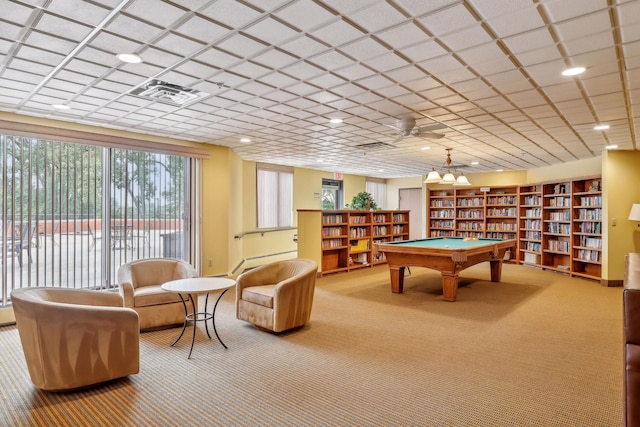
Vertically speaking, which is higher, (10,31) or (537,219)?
(10,31)

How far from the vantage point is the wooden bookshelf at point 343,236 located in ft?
26.0

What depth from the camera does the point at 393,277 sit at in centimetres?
642

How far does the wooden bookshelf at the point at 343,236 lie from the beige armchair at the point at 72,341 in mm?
5020

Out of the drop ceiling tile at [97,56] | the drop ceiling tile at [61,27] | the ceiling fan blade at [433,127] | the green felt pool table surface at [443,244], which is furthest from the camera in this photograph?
the green felt pool table surface at [443,244]

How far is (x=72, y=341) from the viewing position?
9.21 feet

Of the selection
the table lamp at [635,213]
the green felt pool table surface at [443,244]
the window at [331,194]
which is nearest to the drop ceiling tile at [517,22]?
the green felt pool table surface at [443,244]

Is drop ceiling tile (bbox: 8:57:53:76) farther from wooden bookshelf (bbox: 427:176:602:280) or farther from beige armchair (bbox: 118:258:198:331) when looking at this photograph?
wooden bookshelf (bbox: 427:176:602:280)

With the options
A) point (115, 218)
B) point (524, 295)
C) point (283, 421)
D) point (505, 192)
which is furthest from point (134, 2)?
point (505, 192)

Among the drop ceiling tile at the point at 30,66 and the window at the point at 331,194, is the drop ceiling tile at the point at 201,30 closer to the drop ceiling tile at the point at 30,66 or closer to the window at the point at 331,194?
the drop ceiling tile at the point at 30,66

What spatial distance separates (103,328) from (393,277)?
4.57 meters

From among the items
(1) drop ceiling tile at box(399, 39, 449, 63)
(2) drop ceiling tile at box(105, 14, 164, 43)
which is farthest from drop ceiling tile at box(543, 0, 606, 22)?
(2) drop ceiling tile at box(105, 14, 164, 43)

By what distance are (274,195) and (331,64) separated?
7124 mm

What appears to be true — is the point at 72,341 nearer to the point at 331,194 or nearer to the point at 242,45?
the point at 242,45

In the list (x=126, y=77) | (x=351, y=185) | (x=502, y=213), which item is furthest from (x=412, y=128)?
(x=351, y=185)
